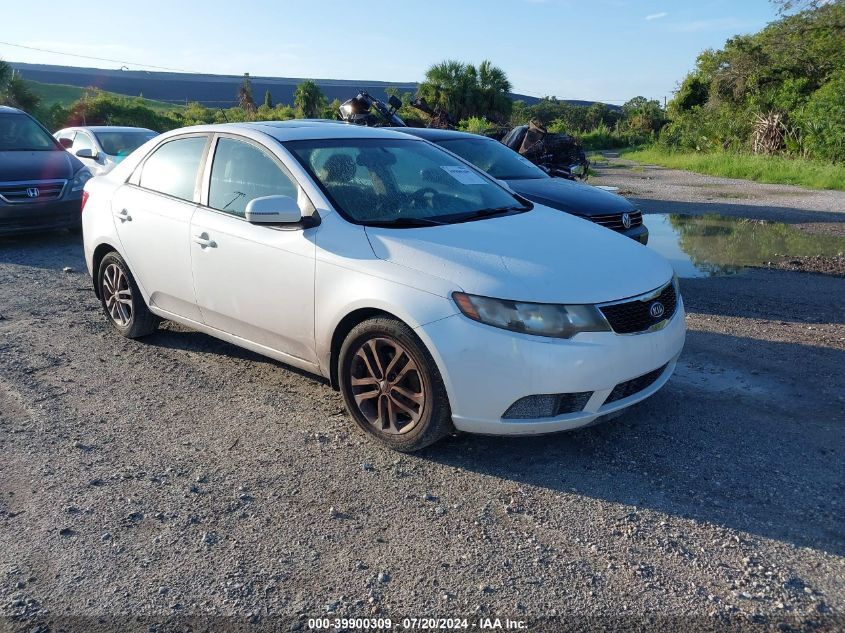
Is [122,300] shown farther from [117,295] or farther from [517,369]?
[517,369]

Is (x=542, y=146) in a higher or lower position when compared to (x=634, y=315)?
higher

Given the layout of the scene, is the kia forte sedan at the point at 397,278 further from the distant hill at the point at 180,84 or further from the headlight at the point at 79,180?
the distant hill at the point at 180,84

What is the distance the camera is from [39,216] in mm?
9844

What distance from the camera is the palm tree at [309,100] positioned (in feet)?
161

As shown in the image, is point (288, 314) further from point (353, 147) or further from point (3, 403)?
point (3, 403)

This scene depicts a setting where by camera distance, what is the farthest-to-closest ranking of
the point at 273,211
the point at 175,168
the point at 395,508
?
the point at 175,168 → the point at 273,211 → the point at 395,508

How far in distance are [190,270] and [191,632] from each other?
278 cm

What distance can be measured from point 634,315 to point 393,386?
4.26 feet

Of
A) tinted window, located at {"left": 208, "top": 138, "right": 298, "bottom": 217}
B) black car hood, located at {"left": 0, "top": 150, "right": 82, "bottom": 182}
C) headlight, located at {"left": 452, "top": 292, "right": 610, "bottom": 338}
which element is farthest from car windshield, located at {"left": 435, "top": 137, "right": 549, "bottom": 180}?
black car hood, located at {"left": 0, "top": 150, "right": 82, "bottom": 182}

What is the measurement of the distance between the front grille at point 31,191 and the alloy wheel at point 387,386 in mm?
7637

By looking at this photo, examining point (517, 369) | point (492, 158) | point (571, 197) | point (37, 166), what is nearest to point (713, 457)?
point (517, 369)

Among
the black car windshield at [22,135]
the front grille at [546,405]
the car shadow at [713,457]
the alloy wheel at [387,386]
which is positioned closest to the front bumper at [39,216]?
the black car windshield at [22,135]

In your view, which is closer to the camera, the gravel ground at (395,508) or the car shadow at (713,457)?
the gravel ground at (395,508)

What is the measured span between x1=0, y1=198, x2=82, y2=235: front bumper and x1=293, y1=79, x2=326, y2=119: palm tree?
40140 mm
